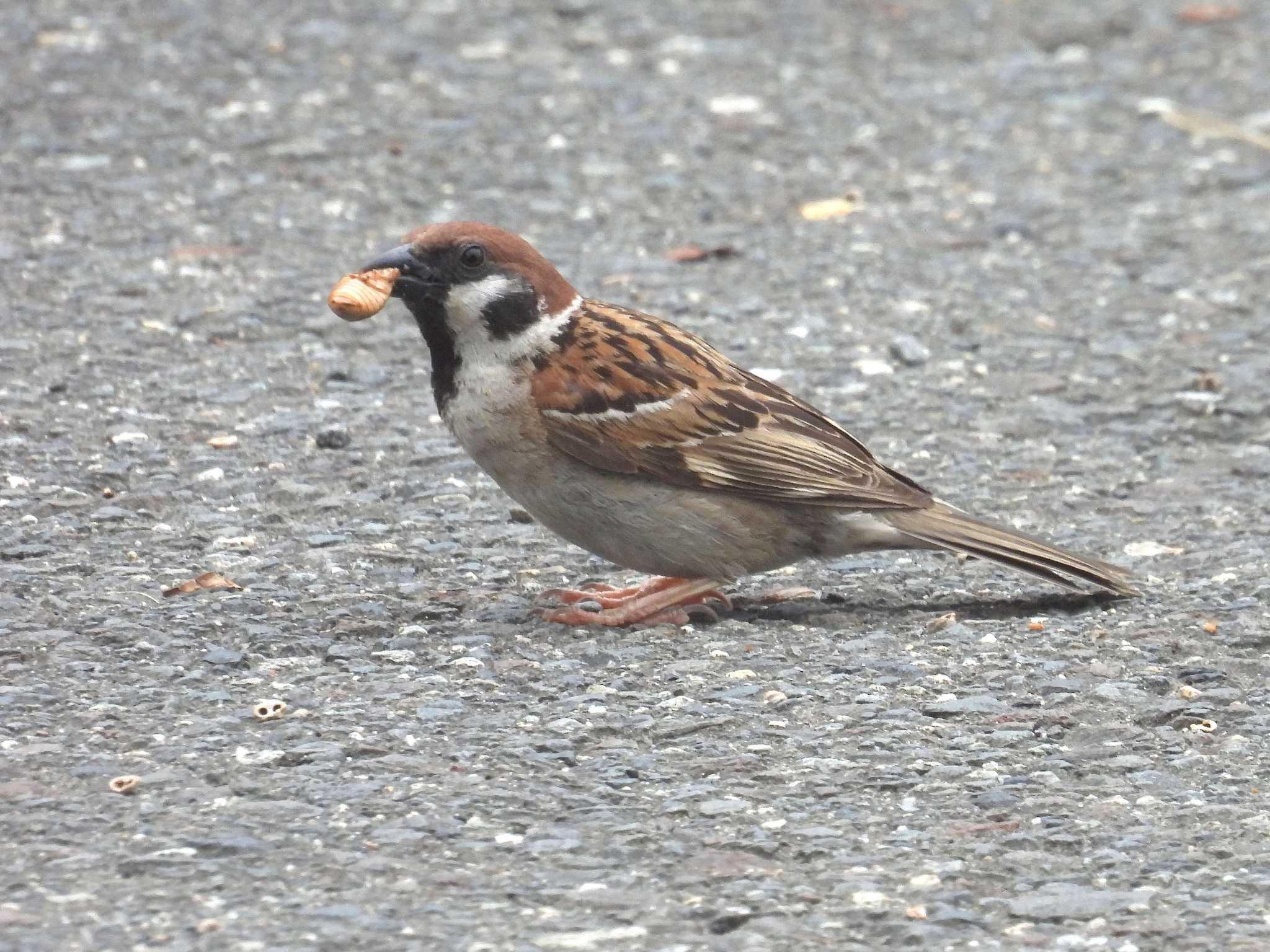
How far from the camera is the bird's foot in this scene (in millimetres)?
5426

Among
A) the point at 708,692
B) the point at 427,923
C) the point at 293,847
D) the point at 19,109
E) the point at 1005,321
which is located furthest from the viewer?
the point at 19,109

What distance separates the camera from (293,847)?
4020 mm

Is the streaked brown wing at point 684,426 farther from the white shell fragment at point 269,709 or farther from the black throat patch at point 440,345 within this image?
the white shell fragment at point 269,709

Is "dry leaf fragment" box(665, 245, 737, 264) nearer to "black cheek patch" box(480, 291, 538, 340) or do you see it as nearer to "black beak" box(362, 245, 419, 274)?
"black cheek patch" box(480, 291, 538, 340)

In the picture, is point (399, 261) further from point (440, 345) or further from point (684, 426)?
point (684, 426)

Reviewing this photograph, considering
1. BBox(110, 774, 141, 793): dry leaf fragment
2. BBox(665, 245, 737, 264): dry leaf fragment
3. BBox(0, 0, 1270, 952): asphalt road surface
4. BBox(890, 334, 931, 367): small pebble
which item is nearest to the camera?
BBox(0, 0, 1270, 952): asphalt road surface

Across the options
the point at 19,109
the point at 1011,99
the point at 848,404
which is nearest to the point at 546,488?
the point at 848,404

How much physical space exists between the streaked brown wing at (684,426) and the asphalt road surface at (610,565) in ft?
1.30

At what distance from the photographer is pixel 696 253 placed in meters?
8.50

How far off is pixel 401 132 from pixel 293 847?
5988 mm

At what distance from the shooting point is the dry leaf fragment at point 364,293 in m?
5.36

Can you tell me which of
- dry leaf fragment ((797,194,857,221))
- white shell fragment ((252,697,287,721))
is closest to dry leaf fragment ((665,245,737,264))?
dry leaf fragment ((797,194,857,221))

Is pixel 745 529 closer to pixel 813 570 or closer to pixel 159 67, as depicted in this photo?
pixel 813 570

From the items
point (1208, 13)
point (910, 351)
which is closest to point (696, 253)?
point (910, 351)
